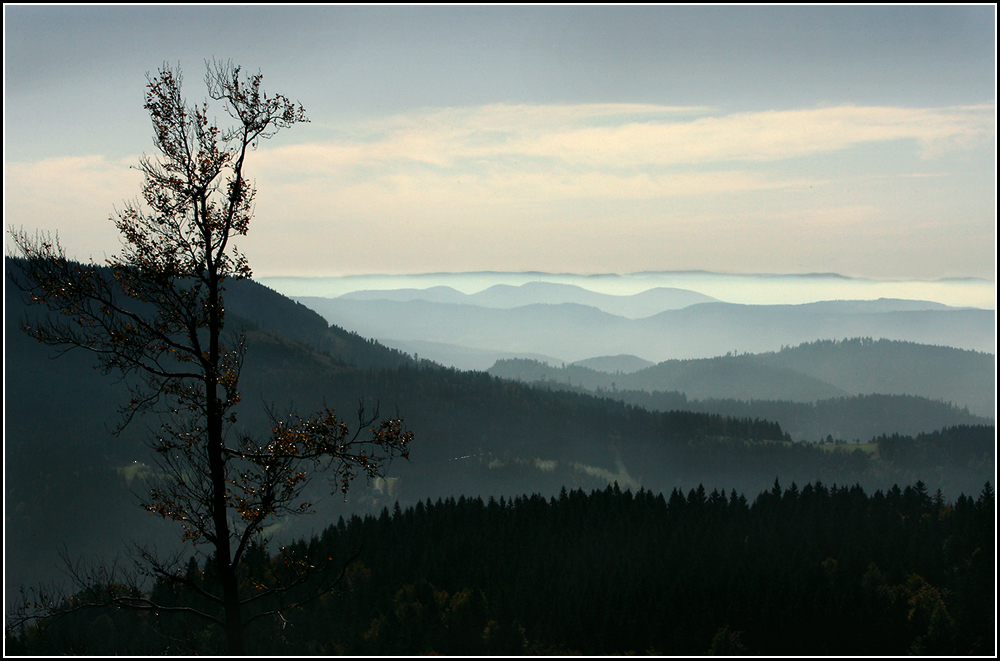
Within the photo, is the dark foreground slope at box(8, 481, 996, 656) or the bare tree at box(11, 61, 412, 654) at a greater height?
the bare tree at box(11, 61, 412, 654)

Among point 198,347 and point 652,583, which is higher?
point 198,347

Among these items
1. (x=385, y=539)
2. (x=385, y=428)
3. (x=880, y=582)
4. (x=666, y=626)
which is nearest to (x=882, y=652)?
(x=880, y=582)

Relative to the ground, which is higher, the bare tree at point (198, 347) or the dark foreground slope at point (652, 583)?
the bare tree at point (198, 347)

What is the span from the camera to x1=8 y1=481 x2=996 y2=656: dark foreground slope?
233ft

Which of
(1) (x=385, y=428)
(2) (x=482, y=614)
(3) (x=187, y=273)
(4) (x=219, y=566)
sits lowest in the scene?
(2) (x=482, y=614)

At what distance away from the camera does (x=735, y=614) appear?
237 feet

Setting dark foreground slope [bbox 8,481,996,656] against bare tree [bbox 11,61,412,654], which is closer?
bare tree [bbox 11,61,412,654]

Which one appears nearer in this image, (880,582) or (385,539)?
(880,582)

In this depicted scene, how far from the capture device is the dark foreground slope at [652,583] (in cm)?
7112

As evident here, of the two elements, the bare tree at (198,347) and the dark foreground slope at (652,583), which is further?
the dark foreground slope at (652,583)

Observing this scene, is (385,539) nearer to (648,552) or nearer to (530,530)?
(530,530)

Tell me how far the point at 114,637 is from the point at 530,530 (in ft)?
242

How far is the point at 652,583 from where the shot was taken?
80438mm

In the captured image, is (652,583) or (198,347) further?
(652,583)
